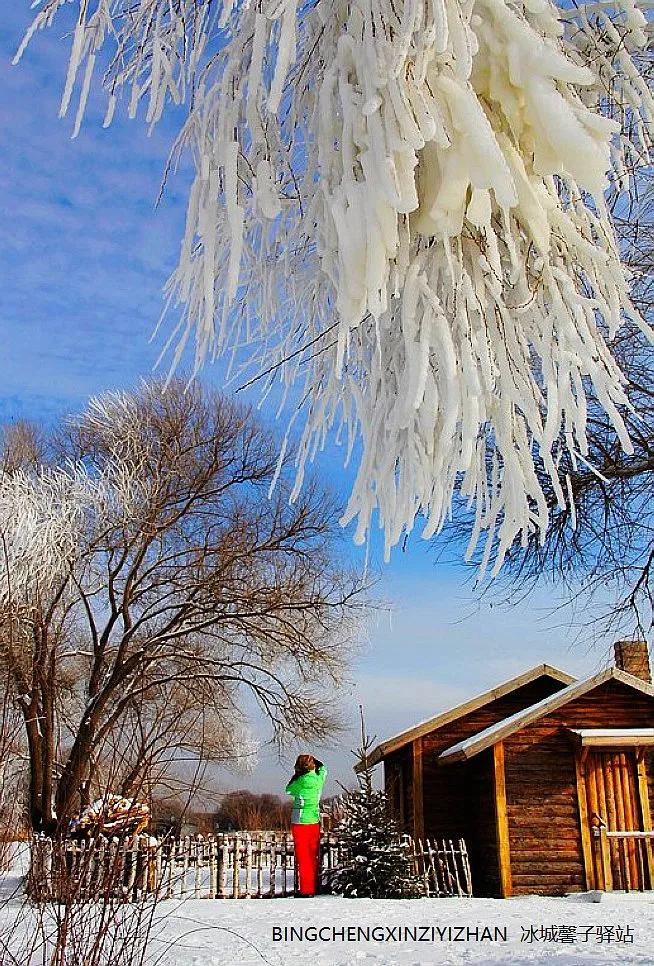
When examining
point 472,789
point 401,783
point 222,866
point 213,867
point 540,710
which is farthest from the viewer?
point 401,783

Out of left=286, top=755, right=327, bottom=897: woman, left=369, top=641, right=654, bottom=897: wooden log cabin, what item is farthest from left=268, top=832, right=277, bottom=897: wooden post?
left=369, top=641, right=654, bottom=897: wooden log cabin

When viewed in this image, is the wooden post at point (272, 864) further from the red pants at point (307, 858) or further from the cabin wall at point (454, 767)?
the cabin wall at point (454, 767)

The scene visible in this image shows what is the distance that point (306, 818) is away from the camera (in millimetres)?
11156

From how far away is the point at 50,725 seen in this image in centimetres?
1491

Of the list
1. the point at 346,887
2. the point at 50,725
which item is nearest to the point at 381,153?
the point at 346,887

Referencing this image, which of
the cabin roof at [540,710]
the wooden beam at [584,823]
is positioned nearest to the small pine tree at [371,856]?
the cabin roof at [540,710]

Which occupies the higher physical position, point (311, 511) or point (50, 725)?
point (311, 511)

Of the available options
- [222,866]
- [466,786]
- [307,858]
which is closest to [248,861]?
[222,866]

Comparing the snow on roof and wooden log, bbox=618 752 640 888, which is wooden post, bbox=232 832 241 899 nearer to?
the snow on roof

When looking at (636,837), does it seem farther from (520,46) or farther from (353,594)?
(520,46)

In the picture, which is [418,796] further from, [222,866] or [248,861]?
[222,866]

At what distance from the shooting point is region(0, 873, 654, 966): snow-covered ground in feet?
20.0

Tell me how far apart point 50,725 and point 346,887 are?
20.7ft

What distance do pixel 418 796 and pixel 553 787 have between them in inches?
110
